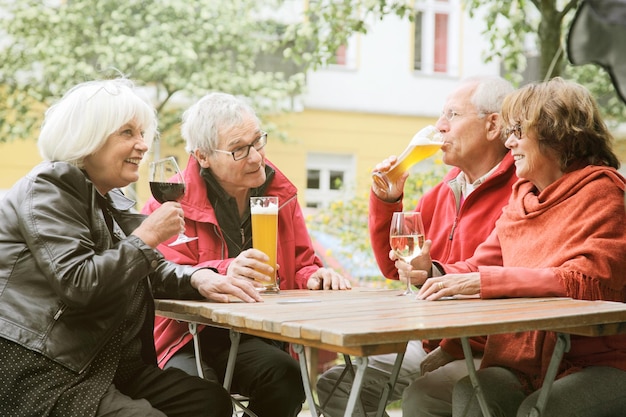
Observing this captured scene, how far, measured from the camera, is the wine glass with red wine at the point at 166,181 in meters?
2.93

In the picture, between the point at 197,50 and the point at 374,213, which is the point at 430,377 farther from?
the point at 197,50

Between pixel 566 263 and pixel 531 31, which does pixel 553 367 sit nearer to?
pixel 566 263

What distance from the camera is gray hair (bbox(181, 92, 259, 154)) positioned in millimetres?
3588

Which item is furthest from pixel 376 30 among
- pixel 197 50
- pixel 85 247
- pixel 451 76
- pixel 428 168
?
pixel 85 247

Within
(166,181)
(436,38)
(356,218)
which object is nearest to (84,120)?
(166,181)

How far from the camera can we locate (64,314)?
8.30ft

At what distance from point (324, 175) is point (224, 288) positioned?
12968 mm

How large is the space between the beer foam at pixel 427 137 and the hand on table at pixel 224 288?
31.6 inches

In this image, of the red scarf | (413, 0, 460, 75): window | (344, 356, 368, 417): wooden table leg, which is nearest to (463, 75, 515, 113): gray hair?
the red scarf

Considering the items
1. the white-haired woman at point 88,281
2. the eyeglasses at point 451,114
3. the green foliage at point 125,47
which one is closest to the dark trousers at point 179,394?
the white-haired woman at point 88,281

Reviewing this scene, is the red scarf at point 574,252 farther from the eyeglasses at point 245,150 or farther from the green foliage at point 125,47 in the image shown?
the green foliage at point 125,47

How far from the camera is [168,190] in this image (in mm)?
2934

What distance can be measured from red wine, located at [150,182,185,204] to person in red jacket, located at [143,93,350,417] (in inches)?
14.7

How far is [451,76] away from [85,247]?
14.7m
